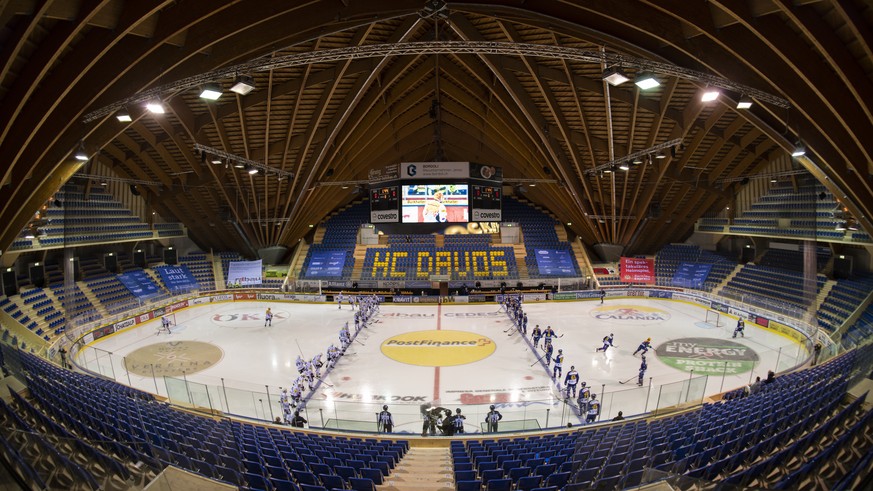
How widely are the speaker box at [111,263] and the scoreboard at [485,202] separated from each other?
29.6 metres

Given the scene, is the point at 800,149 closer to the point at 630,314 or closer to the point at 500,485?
the point at 500,485

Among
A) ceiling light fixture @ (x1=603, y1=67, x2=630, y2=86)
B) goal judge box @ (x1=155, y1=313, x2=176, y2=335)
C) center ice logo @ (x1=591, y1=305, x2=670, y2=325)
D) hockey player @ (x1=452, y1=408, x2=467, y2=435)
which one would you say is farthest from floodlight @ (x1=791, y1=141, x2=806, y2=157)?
goal judge box @ (x1=155, y1=313, x2=176, y2=335)

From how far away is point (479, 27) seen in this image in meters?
20.2

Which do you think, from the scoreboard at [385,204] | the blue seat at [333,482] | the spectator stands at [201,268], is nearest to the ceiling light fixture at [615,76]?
the blue seat at [333,482]

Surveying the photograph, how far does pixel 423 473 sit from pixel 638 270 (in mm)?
31144

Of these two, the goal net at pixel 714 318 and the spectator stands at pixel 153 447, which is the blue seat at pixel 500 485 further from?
the goal net at pixel 714 318

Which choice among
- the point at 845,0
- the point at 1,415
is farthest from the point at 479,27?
the point at 1,415

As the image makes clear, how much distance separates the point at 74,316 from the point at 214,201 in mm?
13070

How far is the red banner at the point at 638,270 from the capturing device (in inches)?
1382

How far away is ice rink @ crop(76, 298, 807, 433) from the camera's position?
14406 millimetres

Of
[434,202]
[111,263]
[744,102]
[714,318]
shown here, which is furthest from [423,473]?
[111,263]

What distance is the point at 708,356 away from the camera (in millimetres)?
21297

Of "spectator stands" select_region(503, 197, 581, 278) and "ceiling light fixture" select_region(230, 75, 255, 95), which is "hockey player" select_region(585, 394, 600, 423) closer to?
"ceiling light fixture" select_region(230, 75, 255, 95)

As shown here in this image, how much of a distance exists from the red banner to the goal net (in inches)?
206
